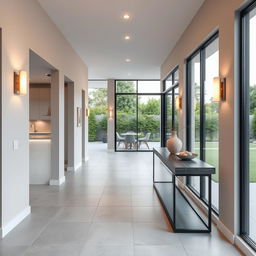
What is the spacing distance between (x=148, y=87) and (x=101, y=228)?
1029cm

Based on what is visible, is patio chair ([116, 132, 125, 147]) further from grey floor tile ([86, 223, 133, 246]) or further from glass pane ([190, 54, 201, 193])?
grey floor tile ([86, 223, 133, 246])

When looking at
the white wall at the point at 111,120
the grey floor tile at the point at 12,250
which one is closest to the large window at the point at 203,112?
the grey floor tile at the point at 12,250

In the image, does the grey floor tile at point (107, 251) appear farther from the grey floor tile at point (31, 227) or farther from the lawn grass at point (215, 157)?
the lawn grass at point (215, 157)

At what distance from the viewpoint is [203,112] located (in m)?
4.74

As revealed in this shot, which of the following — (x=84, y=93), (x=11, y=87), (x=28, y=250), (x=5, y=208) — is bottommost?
(x=28, y=250)

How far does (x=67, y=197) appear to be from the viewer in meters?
5.09

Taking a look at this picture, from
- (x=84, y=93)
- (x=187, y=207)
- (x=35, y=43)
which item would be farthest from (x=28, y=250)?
(x=84, y=93)

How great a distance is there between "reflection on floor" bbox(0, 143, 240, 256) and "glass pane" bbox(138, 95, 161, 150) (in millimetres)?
7112

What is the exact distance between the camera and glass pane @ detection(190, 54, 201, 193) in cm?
507

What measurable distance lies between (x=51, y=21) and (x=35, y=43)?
1.08 metres

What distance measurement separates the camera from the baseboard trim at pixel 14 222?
10.9 ft

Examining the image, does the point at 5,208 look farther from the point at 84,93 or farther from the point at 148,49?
the point at 84,93

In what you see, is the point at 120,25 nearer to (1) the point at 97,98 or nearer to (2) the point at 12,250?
(2) the point at 12,250

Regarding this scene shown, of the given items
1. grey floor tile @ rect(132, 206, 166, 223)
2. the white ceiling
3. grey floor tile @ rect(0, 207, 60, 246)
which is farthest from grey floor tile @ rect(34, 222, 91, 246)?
the white ceiling
